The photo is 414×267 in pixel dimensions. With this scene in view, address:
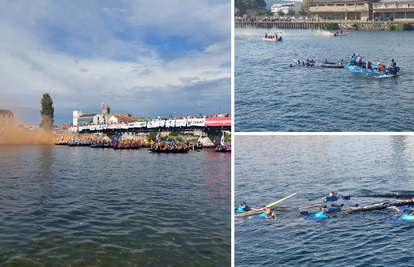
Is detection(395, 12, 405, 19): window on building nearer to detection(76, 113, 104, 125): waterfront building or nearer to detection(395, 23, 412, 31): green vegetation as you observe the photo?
detection(395, 23, 412, 31): green vegetation

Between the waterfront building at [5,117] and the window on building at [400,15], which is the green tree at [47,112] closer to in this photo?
the waterfront building at [5,117]

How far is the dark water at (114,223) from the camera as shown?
8.05 m

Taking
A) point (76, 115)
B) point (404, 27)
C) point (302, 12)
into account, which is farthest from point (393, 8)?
point (76, 115)

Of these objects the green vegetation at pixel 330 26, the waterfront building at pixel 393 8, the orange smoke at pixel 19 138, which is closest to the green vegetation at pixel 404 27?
the waterfront building at pixel 393 8

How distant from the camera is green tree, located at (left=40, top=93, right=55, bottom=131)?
7656cm

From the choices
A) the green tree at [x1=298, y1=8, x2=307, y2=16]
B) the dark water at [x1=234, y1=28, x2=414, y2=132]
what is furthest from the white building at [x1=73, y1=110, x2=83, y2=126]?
the green tree at [x1=298, y1=8, x2=307, y2=16]

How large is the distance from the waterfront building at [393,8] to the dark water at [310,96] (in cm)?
244

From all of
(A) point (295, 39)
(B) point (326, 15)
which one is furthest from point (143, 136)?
(B) point (326, 15)

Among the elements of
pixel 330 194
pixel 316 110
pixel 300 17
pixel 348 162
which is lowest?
pixel 330 194

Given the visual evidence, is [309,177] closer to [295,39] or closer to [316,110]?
[316,110]

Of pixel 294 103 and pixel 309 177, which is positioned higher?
pixel 294 103

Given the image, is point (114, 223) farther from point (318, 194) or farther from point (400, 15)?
point (400, 15)

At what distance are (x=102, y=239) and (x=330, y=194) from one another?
827 centimetres

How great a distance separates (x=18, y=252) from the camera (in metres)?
8.24
